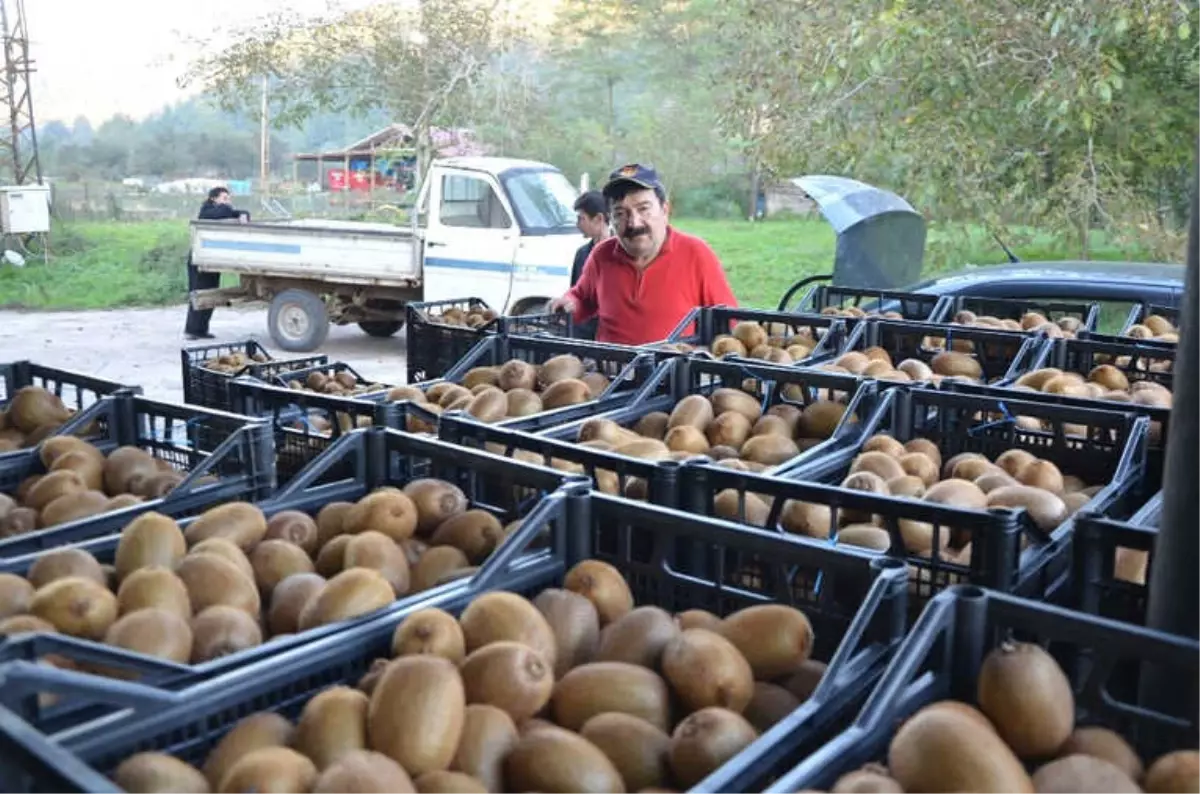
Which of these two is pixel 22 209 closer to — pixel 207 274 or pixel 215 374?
pixel 207 274

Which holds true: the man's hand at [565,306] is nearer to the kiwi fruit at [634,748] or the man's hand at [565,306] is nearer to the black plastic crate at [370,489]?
the black plastic crate at [370,489]

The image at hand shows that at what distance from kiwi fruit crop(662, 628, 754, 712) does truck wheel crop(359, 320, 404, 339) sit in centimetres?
1136

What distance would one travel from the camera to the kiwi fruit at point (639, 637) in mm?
1745

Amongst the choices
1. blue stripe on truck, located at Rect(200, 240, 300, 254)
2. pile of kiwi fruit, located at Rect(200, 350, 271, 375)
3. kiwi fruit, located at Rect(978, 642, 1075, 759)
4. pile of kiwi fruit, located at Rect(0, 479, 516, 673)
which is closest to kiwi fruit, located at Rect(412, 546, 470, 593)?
pile of kiwi fruit, located at Rect(0, 479, 516, 673)

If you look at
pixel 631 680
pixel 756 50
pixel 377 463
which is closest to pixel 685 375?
pixel 377 463

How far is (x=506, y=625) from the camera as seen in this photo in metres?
1.74

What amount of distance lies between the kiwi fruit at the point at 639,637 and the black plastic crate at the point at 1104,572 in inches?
27.5

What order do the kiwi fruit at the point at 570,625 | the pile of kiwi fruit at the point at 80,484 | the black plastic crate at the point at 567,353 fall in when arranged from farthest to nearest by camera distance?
1. the black plastic crate at the point at 567,353
2. the pile of kiwi fruit at the point at 80,484
3. the kiwi fruit at the point at 570,625

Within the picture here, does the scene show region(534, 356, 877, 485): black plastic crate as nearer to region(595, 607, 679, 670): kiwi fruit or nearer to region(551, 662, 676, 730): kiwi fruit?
region(595, 607, 679, 670): kiwi fruit

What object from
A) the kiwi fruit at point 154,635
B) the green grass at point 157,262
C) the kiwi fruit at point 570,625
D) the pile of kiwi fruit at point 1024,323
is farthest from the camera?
the green grass at point 157,262

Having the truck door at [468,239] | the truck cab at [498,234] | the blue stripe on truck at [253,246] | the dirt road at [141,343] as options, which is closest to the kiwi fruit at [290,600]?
the dirt road at [141,343]

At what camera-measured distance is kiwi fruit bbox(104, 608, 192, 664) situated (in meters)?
1.70

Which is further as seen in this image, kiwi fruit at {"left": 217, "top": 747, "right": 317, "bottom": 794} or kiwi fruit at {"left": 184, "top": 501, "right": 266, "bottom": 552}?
kiwi fruit at {"left": 184, "top": 501, "right": 266, "bottom": 552}

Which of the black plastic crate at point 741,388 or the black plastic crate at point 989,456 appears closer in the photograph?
the black plastic crate at point 989,456
